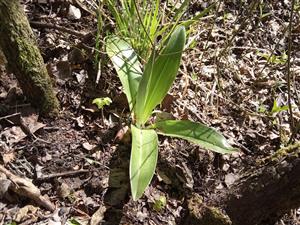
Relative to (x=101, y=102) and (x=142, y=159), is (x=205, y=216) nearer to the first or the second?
(x=142, y=159)

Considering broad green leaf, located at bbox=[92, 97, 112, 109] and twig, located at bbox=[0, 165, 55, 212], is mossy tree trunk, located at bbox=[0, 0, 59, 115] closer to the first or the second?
broad green leaf, located at bbox=[92, 97, 112, 109]

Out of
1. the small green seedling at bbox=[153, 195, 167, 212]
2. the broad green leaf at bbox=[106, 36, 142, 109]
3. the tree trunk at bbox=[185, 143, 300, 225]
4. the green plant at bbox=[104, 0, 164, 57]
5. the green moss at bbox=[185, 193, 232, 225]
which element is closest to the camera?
the tree trunk at bbox=[185, 143, 300, 225]

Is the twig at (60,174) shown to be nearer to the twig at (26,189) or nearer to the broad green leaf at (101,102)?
the twig at (26,189)

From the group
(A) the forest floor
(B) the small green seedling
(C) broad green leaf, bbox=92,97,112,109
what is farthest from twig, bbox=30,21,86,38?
(B) the small green seedling

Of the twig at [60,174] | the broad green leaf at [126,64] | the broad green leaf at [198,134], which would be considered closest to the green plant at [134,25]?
the broad green leaf at [126,64]

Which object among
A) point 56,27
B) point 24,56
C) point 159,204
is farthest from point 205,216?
point 56,27

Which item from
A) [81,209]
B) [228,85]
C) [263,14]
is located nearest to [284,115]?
[228,85]

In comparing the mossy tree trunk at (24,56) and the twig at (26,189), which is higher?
the mossy tree trunk at (24,56)
